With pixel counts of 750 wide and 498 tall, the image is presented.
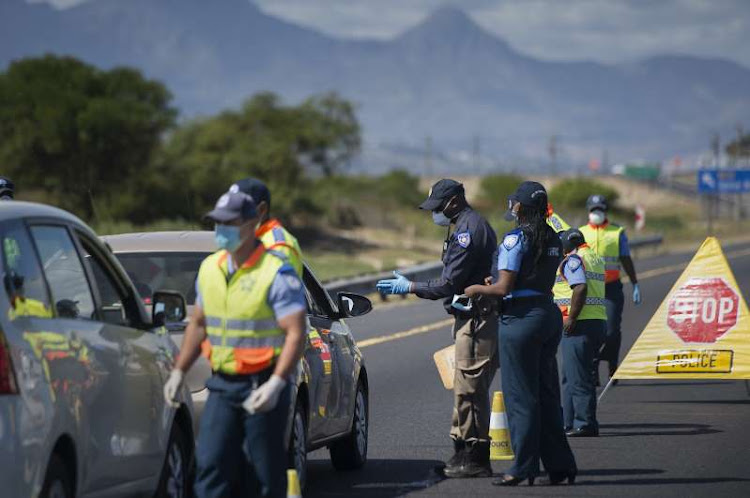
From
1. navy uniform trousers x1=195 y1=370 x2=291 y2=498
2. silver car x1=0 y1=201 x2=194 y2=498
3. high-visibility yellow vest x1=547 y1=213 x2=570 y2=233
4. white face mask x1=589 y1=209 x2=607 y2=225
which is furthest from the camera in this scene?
white face mask x1=589 y1=209 x2=607 y2=225

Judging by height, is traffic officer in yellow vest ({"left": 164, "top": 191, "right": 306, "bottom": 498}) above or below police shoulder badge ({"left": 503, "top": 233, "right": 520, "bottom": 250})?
below

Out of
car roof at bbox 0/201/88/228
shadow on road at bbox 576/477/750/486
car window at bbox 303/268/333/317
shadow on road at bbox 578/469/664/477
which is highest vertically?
car roof at bbox 0/201/88/228

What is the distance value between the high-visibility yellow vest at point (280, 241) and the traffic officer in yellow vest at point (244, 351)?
32cm

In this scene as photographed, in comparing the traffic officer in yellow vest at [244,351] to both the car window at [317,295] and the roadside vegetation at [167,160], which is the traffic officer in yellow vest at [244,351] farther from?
the roadside vegetation at [167,160]

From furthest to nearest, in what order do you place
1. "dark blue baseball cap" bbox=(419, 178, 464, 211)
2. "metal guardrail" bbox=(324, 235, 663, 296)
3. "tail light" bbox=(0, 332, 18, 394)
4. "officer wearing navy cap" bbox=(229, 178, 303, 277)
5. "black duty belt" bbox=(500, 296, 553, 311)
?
"metal guardrail" bbox=(324, 235, 663, 296)
"dark blue baseball cap" bbox=(419, 178, 464, 211)
"black duty belt" bbox=(500, 296, 553, 311)
"officer wearing navy cap" bbox=(229, 178, 303, 277)
"tail light" bbox=(0, 332, 18, 394)

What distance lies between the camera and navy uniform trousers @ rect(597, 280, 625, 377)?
15359 millimetres

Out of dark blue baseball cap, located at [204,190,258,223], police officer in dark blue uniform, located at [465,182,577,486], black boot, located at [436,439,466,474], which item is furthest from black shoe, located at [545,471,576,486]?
dark blue baseball cap, located at [204,190,258,223]

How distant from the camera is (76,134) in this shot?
59.7m

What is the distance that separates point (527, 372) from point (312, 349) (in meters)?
1.34

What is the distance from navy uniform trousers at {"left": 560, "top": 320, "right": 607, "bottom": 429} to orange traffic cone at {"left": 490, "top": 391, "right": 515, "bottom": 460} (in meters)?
1.34

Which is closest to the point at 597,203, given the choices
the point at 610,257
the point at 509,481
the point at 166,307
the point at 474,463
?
the point at 610,257

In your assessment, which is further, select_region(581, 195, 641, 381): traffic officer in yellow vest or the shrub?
the shrub

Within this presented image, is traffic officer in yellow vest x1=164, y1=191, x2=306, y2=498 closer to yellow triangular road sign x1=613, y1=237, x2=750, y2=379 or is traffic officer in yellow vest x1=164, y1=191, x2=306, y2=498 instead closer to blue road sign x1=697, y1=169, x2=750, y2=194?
yellow triangular road sign x1=613, y1=237, x2=750, y2=379

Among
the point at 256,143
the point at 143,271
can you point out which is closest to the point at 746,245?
the point at 256,143
